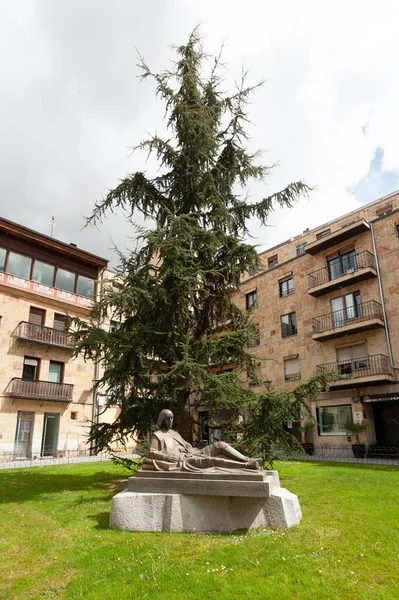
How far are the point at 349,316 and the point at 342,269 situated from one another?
126 inches

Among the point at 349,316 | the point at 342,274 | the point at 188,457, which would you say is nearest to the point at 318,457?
the point at 349,316

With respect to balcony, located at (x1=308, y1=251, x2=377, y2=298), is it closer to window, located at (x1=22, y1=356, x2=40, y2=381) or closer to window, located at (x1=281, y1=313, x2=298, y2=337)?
window, located at (x1=281, y1=313, x2=298, y2=337)

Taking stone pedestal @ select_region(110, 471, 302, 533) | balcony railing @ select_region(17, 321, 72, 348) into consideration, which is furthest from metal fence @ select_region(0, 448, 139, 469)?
stone pedestal @ select_region(110, 471, 302, 533)

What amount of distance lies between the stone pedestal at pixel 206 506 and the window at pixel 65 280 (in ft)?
69.1

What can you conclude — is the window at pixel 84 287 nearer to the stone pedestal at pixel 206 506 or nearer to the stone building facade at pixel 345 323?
the stone building facade at pixel 345 323

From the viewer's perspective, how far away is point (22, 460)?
21.5 m

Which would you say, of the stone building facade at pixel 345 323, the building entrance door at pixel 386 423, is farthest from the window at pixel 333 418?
the building entrance door at pixel 386 423

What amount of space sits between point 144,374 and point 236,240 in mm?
4753

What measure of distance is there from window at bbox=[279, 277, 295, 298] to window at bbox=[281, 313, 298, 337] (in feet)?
5.30

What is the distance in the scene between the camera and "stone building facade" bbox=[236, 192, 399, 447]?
2161 centimetres

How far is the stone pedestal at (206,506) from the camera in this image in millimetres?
6391

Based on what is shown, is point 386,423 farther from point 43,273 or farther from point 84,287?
point 43,273

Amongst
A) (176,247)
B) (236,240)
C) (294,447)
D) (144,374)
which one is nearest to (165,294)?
(176,247)

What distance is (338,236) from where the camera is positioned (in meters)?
24.9
